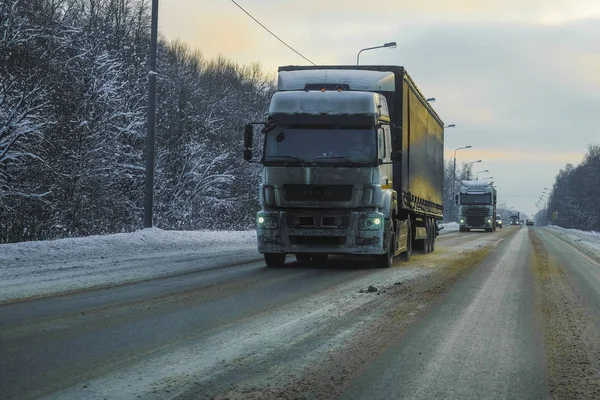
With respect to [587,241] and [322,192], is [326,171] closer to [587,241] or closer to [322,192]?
[322,192]

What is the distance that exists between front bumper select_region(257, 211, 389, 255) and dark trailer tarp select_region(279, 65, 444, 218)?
220 cm

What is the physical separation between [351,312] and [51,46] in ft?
65.2

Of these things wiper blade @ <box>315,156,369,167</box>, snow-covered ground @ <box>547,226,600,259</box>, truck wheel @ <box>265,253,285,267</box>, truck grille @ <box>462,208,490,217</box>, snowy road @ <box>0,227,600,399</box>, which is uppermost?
wiper blade @ <box>315,156,369,167</box>

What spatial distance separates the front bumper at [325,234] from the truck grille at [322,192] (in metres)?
0.31

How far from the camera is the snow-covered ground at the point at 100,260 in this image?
361 inches

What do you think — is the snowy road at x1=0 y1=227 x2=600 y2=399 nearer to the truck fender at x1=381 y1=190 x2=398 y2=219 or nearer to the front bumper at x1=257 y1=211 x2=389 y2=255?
the front bumper at x1=257 y1=211 x2=389 y2=255

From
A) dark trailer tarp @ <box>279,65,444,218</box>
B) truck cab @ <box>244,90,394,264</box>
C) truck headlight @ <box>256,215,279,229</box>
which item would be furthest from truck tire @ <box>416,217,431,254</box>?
truck headlight @ <box>256,215,279,229</box>

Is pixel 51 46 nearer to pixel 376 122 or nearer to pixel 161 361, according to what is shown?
pixel 376 122

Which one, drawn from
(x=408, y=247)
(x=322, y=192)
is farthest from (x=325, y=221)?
(x=408, y=247)

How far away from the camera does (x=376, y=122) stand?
39.7 ft

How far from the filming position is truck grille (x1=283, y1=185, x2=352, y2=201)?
1162 centimetres

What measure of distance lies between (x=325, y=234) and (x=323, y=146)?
5.63ft

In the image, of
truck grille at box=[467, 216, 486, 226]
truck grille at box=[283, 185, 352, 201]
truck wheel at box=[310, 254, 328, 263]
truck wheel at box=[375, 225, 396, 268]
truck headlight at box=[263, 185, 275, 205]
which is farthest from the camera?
truck grille at box=[467, 216, 486, 226]

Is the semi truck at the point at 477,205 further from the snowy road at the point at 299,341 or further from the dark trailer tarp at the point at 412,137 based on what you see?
the snowy road at the point at 299,341
